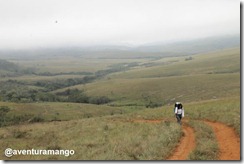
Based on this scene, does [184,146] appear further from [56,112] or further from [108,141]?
[56,112]

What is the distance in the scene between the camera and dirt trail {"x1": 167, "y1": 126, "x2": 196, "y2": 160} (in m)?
17.9

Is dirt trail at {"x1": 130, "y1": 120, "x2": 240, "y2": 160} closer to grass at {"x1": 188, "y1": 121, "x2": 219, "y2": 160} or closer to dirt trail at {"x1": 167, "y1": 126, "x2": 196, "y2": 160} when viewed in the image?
dirt trail at {"x1": 167, "y1": 126, "x2": 196, "y2": 160}

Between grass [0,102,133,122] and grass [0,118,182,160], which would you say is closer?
grass [0,118,182,160]

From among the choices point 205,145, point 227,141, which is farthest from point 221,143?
point 205,145

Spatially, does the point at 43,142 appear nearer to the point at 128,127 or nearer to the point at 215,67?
the point at 128,127

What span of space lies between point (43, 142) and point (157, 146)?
1174 cm

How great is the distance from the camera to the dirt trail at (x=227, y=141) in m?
17.5

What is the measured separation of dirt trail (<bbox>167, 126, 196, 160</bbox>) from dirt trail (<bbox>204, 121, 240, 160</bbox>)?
1523mm

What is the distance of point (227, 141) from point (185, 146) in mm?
2517

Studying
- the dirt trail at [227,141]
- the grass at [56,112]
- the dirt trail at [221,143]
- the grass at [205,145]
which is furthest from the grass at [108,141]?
the grass at [56,112]

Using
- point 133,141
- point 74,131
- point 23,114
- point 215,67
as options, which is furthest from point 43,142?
point 215,67

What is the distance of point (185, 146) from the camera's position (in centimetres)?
2008

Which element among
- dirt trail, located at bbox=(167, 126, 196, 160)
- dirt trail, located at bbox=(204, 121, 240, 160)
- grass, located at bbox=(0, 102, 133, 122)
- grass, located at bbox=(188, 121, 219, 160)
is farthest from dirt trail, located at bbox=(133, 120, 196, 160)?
grass, located at bbox=(0, 102, 133, 122)

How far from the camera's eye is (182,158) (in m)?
17.3
